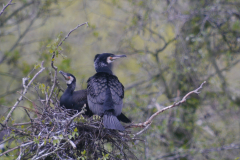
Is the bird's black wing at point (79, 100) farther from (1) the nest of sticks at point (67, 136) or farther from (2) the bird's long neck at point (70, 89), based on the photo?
(1) the nest of sticks at point (67, 136)

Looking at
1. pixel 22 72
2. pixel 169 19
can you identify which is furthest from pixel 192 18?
pixel 22 72

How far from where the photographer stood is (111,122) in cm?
386

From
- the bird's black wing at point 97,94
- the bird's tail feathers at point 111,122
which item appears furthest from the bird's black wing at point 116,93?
the bird's tail feathers at point 111,122

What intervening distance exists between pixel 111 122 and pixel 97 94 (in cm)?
68

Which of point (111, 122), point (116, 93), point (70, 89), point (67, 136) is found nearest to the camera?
point (67, 136)

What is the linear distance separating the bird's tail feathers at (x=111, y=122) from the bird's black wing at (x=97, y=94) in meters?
0.18

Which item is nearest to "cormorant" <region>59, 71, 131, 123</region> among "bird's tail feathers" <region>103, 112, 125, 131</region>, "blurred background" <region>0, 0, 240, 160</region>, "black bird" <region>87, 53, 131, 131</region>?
"black bird" <region>87, 53, 131, 131</region>

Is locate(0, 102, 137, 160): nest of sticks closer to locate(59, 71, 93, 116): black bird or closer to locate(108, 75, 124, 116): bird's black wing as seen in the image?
locate(108, 75, 124, 116): bird's black wing

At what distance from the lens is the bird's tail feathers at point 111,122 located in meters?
3.75

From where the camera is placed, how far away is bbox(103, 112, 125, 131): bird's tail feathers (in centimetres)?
375

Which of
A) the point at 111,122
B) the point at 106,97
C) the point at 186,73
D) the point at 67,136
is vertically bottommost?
the point at 67,136

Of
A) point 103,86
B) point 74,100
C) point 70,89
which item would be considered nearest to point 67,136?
point 103,86

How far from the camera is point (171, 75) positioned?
24.8ft

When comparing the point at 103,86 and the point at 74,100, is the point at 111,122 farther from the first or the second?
the point at 74,100
